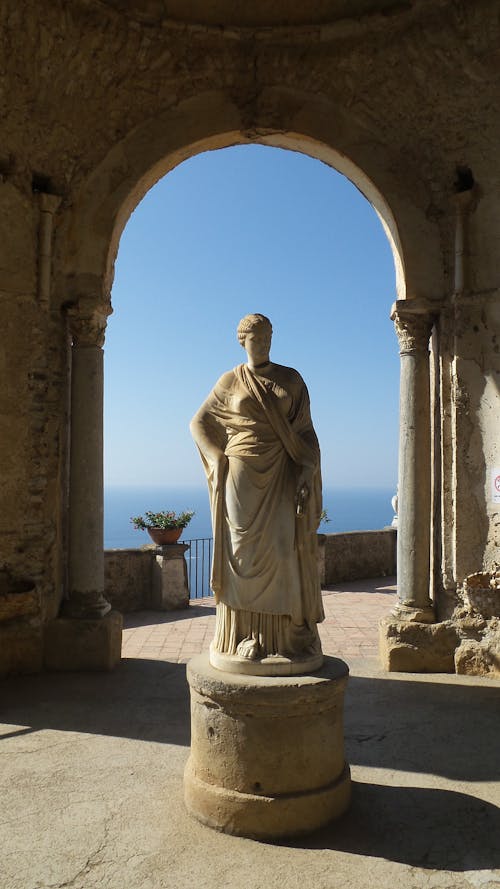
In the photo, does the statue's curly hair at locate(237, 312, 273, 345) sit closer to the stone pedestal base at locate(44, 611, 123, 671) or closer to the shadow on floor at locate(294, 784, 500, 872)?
the shadow on floor at locate(294, 784, 500, 872)

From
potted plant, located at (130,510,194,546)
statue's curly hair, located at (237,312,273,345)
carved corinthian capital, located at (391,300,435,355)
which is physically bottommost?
potted plant, located at (130,510,194,546)

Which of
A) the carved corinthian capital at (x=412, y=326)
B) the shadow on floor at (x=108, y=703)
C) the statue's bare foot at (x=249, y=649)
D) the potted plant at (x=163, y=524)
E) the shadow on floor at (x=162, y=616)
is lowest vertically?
the shadow on floor at (x=162, y=616)

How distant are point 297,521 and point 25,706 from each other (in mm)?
3357

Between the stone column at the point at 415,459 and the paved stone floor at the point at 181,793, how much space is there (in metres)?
0.91

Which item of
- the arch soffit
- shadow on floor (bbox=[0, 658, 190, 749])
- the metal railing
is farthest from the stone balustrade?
the arch soffit

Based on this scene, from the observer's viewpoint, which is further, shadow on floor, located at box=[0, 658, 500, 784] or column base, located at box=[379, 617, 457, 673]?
column base, located at box=[379, 617, 457, 673]

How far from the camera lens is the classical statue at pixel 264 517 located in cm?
371

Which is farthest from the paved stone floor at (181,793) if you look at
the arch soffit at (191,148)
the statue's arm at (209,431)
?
the arch soffit at (191,148)

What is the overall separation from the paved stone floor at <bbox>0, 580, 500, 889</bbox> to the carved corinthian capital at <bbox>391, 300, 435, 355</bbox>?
10.6ft

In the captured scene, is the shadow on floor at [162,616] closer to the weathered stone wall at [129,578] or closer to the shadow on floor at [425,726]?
the weathered stone wall at [129,578]

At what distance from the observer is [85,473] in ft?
22.9

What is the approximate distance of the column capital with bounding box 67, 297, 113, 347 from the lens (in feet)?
22.5

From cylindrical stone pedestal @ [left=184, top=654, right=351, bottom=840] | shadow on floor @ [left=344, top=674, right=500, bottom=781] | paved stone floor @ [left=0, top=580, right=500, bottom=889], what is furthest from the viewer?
shadow on floor @ [left=344, top=674, right=500, bottom=781]

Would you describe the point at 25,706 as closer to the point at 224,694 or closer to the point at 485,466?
Answer: the point at 224,694
